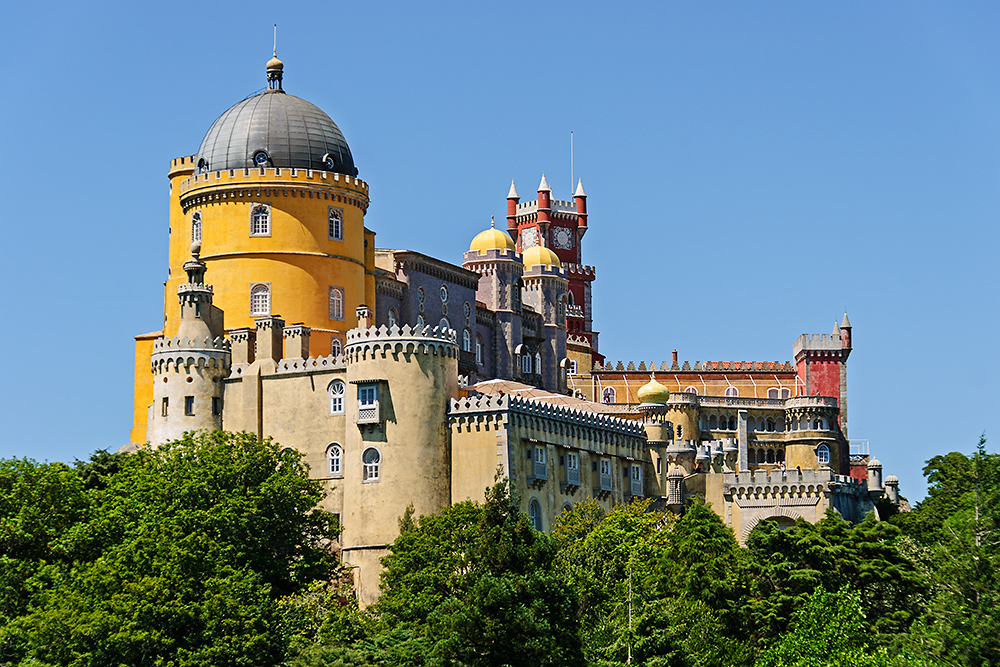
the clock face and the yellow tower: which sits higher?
the clock face

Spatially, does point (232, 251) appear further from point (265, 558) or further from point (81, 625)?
point (81, 625)

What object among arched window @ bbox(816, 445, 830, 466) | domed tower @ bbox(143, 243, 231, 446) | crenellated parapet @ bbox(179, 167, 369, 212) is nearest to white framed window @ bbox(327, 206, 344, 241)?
crenellated parapet @ bbox(179, 167, 369, 212)

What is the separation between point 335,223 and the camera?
10619 centimetres

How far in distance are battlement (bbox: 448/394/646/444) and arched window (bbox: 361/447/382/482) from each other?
163 inches

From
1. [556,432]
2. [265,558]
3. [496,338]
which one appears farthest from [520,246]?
[265,558]

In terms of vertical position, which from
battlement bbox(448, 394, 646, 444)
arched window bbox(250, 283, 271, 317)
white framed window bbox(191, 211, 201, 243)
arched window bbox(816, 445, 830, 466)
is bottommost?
battlement bbox(448, 394, 646, 444)

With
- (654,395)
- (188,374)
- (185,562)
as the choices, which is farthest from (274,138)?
(185,562)

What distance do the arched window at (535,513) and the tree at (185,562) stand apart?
9857 millimetres

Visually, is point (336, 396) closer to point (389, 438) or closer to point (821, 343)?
point (389, 438)

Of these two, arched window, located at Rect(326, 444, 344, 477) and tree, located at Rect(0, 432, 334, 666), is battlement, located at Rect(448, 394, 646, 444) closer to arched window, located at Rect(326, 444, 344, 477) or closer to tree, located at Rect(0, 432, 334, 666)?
arched window, located at Rect(326, 444, 344, 477)

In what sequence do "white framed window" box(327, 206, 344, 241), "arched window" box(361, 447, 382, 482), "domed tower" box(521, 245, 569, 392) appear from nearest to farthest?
"arched window" box(361, 447, 382, 482) < "white framed window" box(327, 206, 344, 241) < "domed tower" box(521, 245, 569, 392)

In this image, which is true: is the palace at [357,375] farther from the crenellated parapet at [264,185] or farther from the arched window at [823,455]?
the arched window at [823,455]

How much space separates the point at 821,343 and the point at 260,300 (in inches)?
2167

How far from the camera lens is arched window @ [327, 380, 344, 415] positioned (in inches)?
3826
